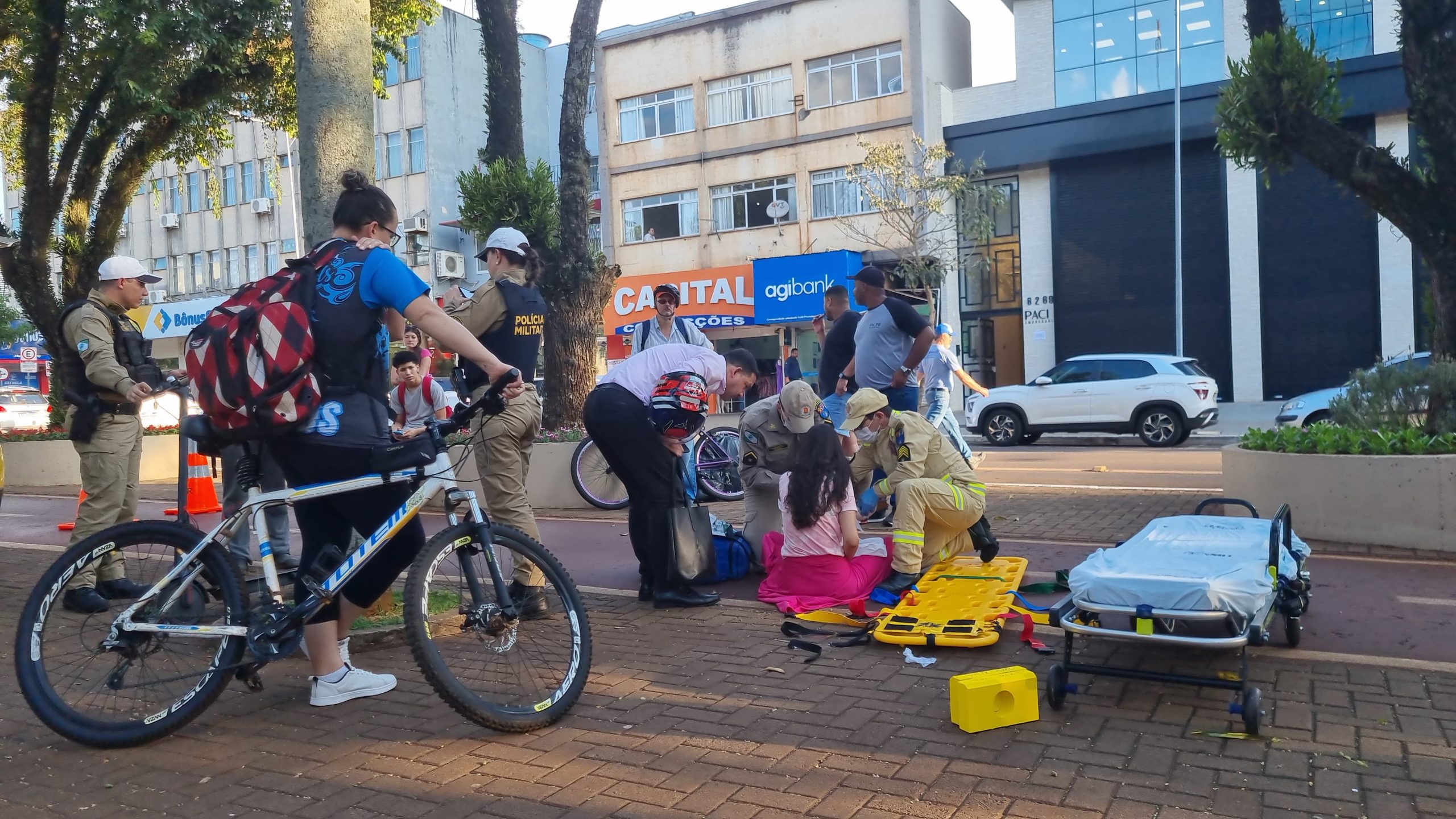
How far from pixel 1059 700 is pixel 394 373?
675cm

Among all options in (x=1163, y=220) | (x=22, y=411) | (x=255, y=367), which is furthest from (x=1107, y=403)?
(x=22, y=411)

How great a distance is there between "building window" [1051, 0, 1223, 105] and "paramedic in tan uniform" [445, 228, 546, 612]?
Answer: 25732mm

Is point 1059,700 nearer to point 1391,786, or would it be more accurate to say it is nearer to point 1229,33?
point 1391,786

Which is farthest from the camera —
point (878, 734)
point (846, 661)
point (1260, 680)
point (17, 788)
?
point (846, 661)

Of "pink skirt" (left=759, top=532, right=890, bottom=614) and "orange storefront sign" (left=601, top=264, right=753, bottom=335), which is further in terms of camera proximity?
"orange storefront sign" (left=601, top=264, right=753, bottom=335)

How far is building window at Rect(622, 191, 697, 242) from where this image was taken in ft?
111

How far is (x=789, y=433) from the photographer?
670 centimetres

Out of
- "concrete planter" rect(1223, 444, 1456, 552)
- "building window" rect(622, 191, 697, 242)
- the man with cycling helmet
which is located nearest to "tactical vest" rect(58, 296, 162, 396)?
the man with cycling helmet

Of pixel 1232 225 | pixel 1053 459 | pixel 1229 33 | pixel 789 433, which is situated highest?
pixel 1229 33

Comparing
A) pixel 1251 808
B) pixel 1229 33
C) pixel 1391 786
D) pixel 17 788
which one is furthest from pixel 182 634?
pixel 1229 33

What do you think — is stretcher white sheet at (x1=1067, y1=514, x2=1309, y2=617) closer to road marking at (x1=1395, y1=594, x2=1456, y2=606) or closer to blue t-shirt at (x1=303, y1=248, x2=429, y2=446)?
road marking at (x1=1395, y1=594, x2=1456, y2=606)

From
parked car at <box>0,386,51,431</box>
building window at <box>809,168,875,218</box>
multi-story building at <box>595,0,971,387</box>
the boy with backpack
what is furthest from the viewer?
building window at <box>809,168,875,218</box>

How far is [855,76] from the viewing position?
3105cm

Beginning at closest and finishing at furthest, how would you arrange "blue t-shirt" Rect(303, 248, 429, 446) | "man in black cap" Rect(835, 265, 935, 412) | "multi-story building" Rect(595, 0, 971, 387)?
"blue t-shirt" Rect(303, 248, 429, 446) < "man in black cap" Rect(835, 265, 935, 412) < "multi-story building" Rect(595, 0, 971, 387)
